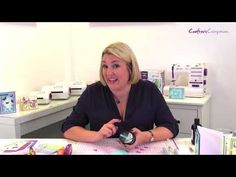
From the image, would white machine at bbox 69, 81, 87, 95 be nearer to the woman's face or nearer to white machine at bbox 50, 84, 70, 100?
white machine at bbox 50, 84, 70, 100

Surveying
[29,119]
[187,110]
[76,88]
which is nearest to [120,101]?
[29,119]

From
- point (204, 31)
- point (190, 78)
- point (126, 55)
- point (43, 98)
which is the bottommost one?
point (43, 98)

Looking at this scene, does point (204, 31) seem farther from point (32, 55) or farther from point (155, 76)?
point (32, 55)

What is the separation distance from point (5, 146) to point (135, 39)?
6.72 feet

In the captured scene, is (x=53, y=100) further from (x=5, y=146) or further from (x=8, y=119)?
(x=5, y=146)

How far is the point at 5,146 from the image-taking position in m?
1.39

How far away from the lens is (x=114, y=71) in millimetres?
1685

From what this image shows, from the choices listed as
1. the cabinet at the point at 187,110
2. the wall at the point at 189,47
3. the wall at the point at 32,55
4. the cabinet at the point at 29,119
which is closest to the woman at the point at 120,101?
the cabinet at the point at 29,119

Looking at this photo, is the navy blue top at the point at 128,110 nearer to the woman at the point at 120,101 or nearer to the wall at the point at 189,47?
the woman at the point at 120,101

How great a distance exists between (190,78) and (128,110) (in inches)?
49.5

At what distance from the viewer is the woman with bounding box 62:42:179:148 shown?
165 centimetres

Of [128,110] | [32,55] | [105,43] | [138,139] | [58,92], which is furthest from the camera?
[105,43]

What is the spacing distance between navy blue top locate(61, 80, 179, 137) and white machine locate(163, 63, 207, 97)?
1.04 meters
